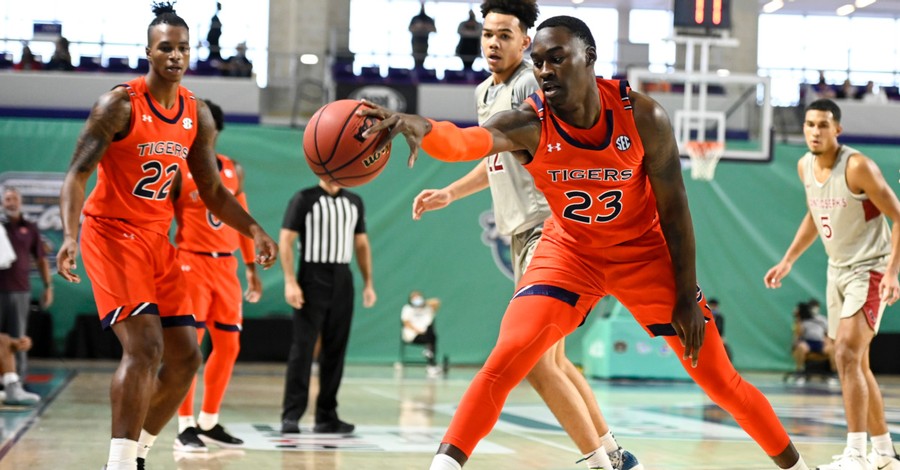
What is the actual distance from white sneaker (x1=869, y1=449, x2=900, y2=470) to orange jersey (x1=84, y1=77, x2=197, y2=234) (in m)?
4.33

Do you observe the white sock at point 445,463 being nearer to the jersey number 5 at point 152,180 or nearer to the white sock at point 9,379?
the jersey number 5 at point 152,180

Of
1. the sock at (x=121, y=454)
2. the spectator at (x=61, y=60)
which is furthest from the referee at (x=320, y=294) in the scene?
the spectator at (x=61, y=60)

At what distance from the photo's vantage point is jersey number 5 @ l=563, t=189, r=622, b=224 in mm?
4113

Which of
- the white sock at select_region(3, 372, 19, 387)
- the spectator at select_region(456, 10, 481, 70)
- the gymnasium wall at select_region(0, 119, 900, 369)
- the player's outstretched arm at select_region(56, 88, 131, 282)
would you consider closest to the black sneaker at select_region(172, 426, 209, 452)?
the player's outstretched arm at select_region(56, 88, 131, 282)

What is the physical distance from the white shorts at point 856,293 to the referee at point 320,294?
3.39 metres

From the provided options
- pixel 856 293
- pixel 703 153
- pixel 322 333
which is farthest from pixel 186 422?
pixel 703 153

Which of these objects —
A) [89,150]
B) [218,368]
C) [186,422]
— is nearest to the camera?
[89,150]

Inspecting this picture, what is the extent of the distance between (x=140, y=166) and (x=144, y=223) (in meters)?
0.27

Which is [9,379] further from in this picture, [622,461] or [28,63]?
[28,63]

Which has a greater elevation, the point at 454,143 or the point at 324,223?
the point at 454,143

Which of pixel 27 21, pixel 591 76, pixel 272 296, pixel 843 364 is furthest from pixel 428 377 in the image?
pixel 27 21

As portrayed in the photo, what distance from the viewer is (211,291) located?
6949 millimetres

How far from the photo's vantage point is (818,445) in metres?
7.33

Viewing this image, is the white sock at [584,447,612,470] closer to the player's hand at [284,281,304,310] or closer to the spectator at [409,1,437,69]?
the player's hand at [284,281,304,310]
